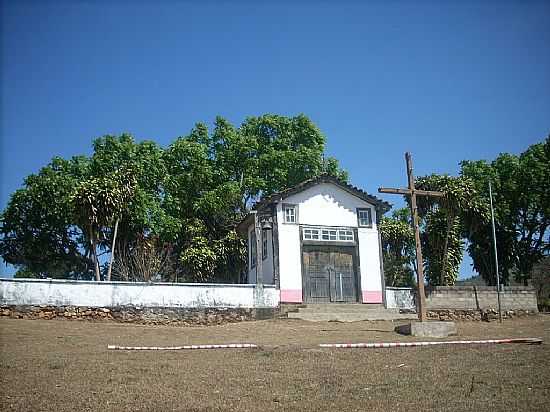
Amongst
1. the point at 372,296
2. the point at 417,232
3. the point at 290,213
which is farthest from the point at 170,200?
the point at 417,232

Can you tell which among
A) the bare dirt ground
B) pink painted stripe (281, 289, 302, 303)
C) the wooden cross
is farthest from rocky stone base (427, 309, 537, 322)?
the bare dirt ground

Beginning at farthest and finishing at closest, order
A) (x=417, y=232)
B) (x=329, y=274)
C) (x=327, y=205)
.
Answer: (x=327, y=205)
(x=329, y=274)
(x=417, y=232)

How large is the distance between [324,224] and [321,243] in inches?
37.0

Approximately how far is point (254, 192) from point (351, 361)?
26520mm

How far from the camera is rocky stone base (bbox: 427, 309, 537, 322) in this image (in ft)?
89.4

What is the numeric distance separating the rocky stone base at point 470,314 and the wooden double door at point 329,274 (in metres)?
4.10

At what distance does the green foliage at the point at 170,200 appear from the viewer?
3434cm

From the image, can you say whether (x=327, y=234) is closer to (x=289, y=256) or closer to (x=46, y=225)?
(x=289, y=256)

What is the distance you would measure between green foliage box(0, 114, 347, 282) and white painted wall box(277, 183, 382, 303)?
26.1 ft

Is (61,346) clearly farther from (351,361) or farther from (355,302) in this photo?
(355,302)

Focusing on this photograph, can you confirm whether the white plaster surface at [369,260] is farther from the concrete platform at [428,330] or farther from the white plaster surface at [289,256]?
the concrete platform at [428,330]

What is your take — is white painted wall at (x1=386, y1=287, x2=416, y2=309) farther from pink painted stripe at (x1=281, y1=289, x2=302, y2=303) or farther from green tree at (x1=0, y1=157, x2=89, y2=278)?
green tree at (x1=0, y1=157, x2=89, y2=278)

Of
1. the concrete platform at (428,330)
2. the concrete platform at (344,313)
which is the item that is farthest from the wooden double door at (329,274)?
the concrete platform at (428,330)

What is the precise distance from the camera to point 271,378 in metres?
10.8
